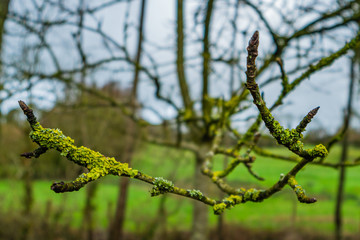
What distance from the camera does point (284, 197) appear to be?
1169cm

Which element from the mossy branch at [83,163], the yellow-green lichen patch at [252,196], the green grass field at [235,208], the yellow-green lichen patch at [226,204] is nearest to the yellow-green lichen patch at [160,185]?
the mossy branch at [83,163]

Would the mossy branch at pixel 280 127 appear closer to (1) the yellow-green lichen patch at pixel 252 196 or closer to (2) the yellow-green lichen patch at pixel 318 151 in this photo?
(2) the yellow-green lichen patch at pixel 318 151

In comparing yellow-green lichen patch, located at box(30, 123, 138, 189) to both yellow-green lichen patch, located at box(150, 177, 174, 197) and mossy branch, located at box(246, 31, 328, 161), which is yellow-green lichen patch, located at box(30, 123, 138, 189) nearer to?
yellow-green lichen patch, located at box(150, 177, 174, 197)

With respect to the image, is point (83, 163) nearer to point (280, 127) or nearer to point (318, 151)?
point (280, 127)

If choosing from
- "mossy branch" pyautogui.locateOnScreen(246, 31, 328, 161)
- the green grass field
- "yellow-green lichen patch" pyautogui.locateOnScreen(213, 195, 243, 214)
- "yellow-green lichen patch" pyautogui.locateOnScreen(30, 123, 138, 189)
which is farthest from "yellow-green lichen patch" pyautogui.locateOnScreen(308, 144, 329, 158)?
the green grass field

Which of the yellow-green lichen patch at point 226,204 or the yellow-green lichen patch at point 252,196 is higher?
the yellow-green lichen patch at point 252,196

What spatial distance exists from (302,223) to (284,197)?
4.86 ft

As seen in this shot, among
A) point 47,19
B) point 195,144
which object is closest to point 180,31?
point 47,19

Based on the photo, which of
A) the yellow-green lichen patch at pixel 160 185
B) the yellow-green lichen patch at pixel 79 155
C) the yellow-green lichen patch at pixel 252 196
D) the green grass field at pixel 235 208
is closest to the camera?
the yellow-green lichen patch at pixel 79 155

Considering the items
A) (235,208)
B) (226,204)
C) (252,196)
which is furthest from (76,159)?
(235,208)

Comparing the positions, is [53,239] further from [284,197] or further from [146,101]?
[284,197]

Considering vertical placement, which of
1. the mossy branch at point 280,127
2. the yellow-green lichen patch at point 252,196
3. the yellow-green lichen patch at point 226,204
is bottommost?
the yellow-green lichen patch at point 226,204

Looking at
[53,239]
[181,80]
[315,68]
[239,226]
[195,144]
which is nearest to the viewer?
[315,68]

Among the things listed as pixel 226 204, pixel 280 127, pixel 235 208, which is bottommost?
pixel 226 204
